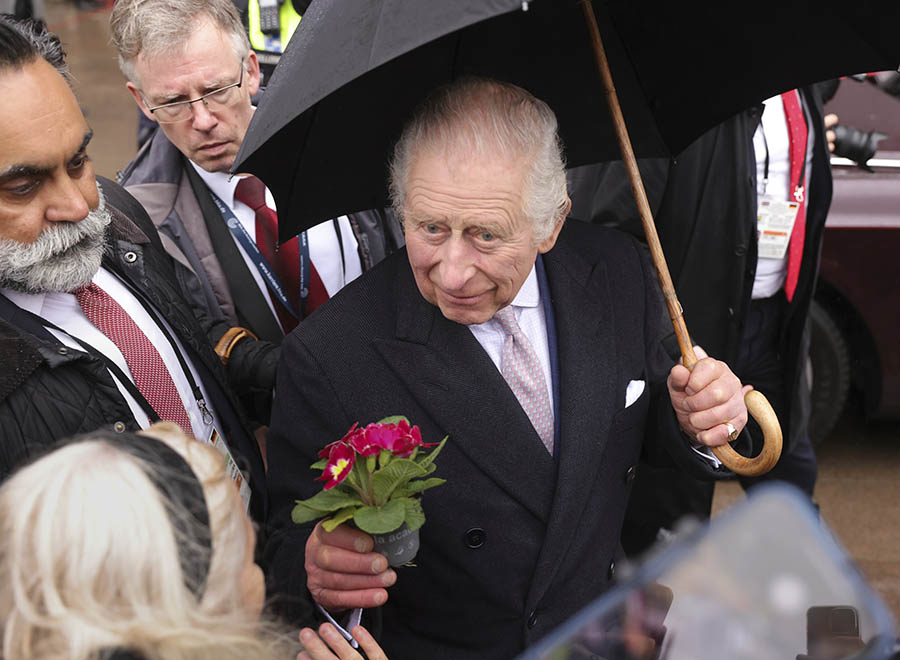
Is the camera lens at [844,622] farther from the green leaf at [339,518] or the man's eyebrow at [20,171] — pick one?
the man's eyebrow at [20,171]

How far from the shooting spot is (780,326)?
3.79 meters

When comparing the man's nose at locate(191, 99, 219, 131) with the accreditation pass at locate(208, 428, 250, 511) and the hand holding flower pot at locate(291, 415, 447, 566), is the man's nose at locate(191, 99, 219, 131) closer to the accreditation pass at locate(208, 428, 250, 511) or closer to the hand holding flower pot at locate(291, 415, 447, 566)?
the accreditation pass at locate(208, 428, 250, 511)

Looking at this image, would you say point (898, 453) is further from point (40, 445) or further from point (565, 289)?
point (40, 445)

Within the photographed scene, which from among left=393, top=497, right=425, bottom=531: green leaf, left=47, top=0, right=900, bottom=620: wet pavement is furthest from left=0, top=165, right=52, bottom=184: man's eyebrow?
left=47, top=0, right=900, bottom=620: wet pavement

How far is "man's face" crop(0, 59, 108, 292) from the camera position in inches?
81.4

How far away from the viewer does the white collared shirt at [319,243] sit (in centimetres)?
307

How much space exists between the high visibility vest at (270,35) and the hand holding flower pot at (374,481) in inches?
120

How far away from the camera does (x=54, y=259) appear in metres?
2.19

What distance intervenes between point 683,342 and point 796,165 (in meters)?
1.82

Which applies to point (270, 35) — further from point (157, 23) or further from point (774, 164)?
point (774, 164)

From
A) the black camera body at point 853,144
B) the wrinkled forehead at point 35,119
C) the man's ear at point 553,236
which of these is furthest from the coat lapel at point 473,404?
the black camera body at point 853,144

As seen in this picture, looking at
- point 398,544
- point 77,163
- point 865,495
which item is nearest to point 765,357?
Result: point 865,495

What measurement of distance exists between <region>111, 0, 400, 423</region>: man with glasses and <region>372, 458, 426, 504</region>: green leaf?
48.2 inches

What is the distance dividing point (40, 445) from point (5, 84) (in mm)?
772
